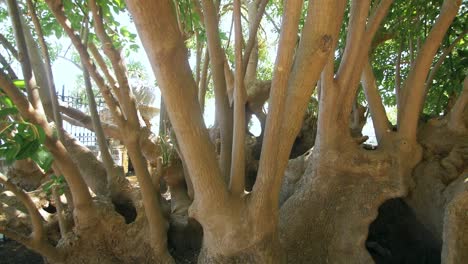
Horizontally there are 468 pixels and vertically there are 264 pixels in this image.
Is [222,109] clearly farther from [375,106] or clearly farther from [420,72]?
[420,72]

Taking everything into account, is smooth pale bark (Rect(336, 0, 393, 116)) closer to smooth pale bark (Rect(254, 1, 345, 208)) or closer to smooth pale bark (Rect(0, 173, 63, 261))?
smooth pale bark (Rect(254, 1, 345, 208))

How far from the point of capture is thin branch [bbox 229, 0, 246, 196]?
2688mm

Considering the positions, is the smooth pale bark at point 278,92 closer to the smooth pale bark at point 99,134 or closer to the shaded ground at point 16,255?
the smooth pale bark at point 99,134

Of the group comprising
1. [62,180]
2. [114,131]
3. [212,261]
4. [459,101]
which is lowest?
[212,261]

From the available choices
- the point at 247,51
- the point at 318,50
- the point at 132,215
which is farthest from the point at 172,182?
the point at 318,50

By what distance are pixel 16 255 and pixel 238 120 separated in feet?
10.1

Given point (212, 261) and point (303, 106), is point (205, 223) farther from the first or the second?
point (303, 106)

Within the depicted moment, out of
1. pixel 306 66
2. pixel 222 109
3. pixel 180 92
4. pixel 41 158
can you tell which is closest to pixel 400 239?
pixel 222 109

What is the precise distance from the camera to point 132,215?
4207 millimetres

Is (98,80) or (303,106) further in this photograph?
(98,80)

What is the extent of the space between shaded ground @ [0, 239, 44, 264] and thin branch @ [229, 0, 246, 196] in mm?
2478

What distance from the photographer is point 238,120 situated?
279cm

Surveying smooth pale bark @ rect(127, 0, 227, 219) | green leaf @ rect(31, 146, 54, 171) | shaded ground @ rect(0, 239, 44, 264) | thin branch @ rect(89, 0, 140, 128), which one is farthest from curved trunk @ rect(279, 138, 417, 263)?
shaded ground @ rect(0, 239, 44, 264)

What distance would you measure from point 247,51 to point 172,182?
7.74 feet
